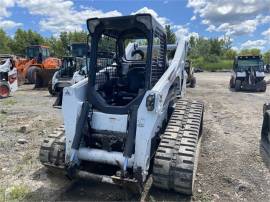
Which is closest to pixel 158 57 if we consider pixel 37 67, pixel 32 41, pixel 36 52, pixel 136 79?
pixel 136 79

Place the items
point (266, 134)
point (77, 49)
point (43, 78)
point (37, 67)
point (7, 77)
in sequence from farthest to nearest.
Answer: point (37, 67)
point (77, 49)
point (43, 78)
point (7, 77)
point (266, 134)

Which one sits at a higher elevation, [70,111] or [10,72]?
[70,111]

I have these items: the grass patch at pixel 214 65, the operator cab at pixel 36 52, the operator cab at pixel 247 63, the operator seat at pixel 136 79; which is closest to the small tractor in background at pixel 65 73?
the operator cab at pixel 36 52

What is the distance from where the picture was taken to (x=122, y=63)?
5.40m

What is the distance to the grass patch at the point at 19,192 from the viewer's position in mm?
4207

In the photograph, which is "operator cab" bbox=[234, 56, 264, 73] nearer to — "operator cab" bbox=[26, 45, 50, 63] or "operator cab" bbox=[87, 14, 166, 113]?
"operator cab" bbox=[26, 45, 50, 63]

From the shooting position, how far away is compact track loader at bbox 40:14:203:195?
161 inches

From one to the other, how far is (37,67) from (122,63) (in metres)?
15.6

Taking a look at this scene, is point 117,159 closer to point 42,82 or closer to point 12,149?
point 12,149

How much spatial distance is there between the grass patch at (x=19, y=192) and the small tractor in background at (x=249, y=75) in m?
15.6

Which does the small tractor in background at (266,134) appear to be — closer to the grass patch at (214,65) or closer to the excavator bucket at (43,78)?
the excavator bucket at (43,78)

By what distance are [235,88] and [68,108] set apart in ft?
50.5

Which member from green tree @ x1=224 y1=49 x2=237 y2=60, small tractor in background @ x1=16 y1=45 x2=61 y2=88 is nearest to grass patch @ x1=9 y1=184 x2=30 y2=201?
small tractor in background @ x1=16 y1=45 x2=61 y2=88

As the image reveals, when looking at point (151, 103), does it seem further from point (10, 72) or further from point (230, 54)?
point (230, 54)
